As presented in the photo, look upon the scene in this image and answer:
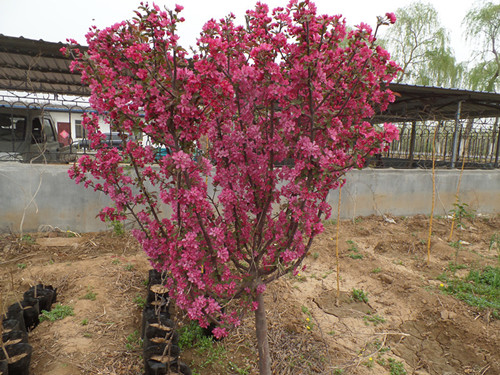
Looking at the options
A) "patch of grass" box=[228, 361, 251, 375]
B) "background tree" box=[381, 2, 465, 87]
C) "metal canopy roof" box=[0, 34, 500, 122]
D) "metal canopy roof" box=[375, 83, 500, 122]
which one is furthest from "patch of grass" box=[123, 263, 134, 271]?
"background tree" box=[381, 2, 465, 87]

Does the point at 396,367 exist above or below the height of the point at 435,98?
below

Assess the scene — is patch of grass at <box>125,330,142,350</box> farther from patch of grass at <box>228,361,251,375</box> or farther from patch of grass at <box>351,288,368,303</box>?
patch of grass at <box>351,288,368,303</box>

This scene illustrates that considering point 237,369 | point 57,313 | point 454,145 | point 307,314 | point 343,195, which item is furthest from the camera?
point 454,145

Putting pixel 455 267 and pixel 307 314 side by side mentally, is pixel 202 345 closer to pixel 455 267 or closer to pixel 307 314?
pixel 307 314

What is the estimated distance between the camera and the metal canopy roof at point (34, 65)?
518 centimetres

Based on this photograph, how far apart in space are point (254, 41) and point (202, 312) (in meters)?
1.73

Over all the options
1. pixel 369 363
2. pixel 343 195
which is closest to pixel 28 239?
pixel 369 363

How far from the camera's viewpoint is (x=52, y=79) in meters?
8.33

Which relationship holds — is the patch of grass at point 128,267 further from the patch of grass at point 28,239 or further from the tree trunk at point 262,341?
the tree trunk at point 262,341

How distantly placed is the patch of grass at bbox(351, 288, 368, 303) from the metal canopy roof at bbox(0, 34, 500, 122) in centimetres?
285

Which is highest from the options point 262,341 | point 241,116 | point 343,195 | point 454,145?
point 454,145

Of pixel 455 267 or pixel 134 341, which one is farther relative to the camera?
pixel 455 267

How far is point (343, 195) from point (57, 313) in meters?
5.64

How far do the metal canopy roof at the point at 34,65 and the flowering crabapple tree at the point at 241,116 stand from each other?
8.21 feet
